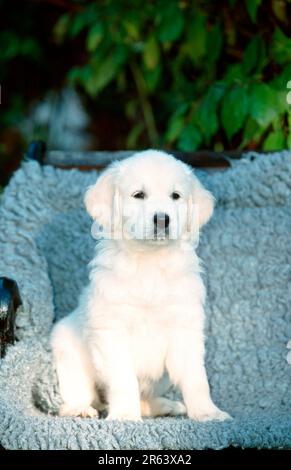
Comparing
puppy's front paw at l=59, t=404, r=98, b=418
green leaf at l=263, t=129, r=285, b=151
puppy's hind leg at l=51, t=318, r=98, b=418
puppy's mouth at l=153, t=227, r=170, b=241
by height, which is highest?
green leaf at l=263, t=129, r=285, b=151

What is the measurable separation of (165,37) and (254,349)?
1683 mm

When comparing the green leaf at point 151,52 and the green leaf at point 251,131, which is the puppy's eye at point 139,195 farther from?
the green leaf at point 151,52

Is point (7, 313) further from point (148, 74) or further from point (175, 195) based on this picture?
point (148, 74)

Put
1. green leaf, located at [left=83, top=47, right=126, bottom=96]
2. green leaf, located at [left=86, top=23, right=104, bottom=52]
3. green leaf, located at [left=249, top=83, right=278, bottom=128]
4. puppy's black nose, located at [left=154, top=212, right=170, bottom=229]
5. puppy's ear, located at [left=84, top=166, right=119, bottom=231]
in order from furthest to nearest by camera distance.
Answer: green leaf, located at [left=83, top=47, right=126, bottom=96]
green leaf, located at [left=86, top=23, right=104, bottom=52]
green leaf, located at [left=249, top=83, right=278, bottom=128]
puppy's ear, located at [left=84, top=166, right=119, bottom=231]
puppy's black nose, located at [left=154, top=212, right=170, bottom=229]

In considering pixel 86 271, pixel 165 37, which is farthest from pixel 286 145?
pixel 86 271

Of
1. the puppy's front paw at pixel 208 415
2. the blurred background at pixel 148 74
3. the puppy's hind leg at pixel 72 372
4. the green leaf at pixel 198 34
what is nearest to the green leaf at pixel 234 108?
the blurred background at pixel 148 74

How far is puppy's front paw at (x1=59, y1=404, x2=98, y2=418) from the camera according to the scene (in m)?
2.76

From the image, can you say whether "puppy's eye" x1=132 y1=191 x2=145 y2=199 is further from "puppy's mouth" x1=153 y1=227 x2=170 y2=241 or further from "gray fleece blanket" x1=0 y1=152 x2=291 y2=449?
"gray fleece blanket" x1=0 y1=152 x2=291 y2=449

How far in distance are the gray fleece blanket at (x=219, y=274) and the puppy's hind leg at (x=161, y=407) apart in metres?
0.18

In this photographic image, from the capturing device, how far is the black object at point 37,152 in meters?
3.57

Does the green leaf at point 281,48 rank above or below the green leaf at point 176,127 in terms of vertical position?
above

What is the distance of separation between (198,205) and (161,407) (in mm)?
720

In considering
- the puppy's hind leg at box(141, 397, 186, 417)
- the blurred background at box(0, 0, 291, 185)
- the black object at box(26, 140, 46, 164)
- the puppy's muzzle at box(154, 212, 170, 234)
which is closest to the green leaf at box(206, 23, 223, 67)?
the blurred background at box(0, 0, 291, 185)

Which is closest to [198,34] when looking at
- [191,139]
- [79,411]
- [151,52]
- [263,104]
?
[151,52]
